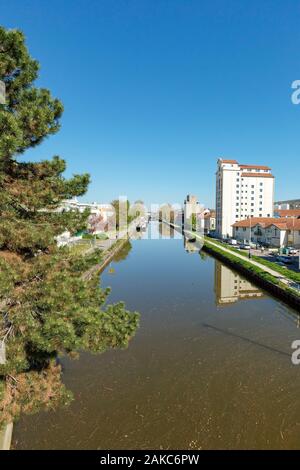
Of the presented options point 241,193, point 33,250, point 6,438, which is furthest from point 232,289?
point 241,193

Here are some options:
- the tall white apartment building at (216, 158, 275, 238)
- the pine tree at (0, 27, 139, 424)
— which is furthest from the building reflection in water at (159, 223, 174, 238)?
the pine tree at (0, 27, 139, 424)

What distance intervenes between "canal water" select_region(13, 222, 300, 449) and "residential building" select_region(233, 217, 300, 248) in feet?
72.3

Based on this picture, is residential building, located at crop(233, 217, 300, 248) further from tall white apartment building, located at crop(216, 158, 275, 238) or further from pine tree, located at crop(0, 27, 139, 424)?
pine tree, located at crop(0, 27, 139, 424)

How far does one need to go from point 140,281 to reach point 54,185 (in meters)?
18.2

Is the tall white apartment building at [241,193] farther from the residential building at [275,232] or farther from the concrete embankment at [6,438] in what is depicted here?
the concrete embankment at [6,438]

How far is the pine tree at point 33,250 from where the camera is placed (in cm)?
446

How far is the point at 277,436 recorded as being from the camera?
22.6ft

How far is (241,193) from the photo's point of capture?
2359 inches

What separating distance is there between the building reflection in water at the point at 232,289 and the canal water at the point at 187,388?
2.05 m

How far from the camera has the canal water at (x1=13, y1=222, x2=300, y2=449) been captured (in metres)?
6.87

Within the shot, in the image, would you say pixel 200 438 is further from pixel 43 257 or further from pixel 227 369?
pixel 43 257

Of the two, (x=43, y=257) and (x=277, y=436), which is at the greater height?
(x=43, y=257)

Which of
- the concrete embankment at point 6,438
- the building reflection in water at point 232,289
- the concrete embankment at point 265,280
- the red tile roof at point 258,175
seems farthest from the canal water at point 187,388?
the red tile roof at point 258,175

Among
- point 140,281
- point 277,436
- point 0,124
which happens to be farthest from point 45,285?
point 140,281
